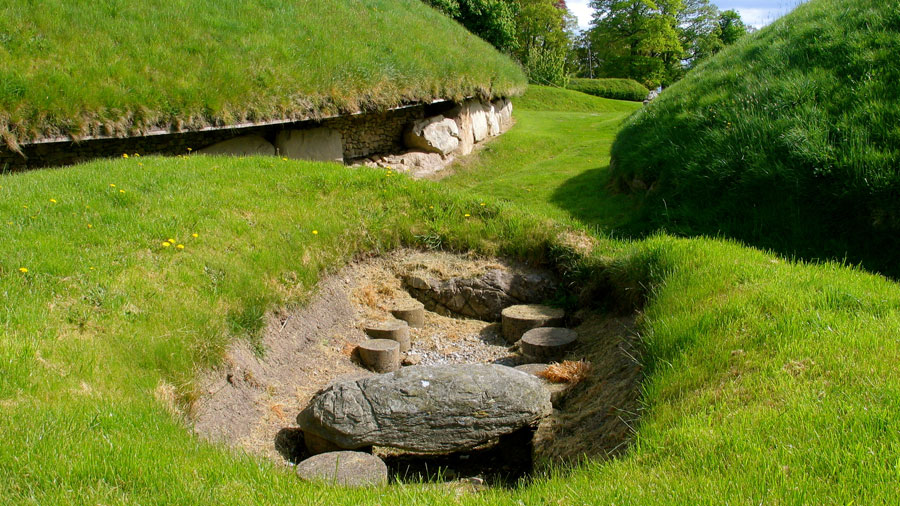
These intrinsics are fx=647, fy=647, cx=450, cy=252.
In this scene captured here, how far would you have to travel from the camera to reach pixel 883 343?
443cm

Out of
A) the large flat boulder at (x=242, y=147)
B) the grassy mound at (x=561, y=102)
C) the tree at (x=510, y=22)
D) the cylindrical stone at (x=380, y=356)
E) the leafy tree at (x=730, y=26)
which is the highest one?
the leafy tree at (x=730, y=26)

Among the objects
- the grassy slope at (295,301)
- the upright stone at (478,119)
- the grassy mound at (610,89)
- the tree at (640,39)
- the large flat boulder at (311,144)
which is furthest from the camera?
the tree at (640,39)

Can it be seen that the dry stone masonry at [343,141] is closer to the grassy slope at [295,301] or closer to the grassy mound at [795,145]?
the grassy slope at [295,301]

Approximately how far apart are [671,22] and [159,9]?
158ft

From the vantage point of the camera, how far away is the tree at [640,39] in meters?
50.2

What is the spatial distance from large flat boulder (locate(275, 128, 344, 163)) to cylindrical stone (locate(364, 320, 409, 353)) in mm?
6468

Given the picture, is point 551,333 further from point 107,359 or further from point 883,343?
point 107,359

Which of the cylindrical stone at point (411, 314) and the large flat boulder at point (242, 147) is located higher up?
the large flat boulder at point (242, 147)

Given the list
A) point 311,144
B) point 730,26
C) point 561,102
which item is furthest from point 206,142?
point 730,26

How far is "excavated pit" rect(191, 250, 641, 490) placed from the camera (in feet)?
17.5

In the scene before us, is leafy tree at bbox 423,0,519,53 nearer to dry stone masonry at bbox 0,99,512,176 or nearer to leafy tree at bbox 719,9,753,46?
dry stone masonry at bbox 0,99,512,176

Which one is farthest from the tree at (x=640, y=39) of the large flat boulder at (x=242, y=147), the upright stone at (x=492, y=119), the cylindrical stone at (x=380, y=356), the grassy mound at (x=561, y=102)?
the cylindrical stone at (x=380, y=356)

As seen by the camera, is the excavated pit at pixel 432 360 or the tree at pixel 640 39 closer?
the excavated pit at pixel 432 360

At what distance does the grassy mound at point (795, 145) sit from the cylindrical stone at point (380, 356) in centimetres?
439
